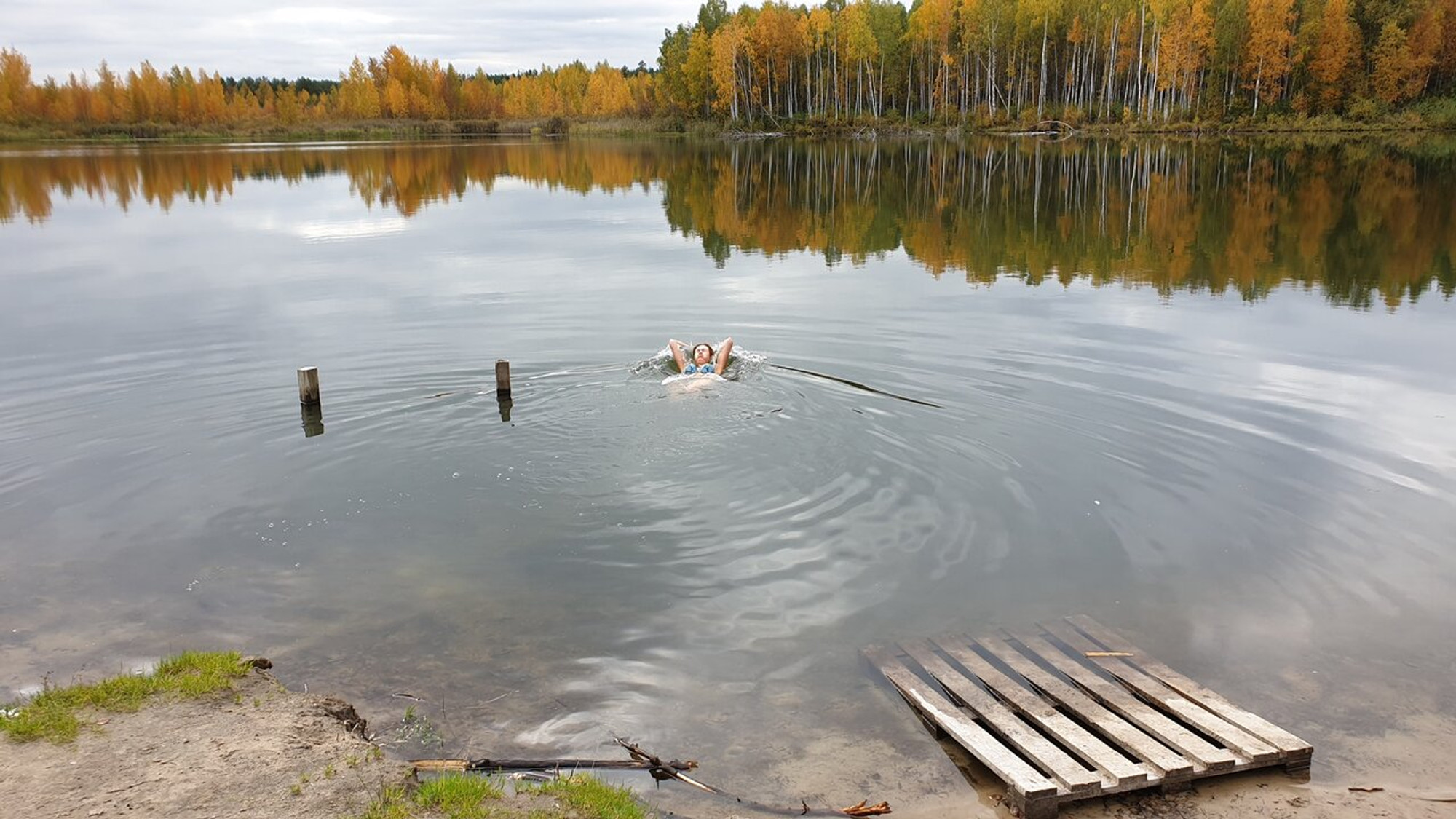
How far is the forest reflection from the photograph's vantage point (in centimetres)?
3155

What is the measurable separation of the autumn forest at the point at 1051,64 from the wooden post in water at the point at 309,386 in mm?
109996

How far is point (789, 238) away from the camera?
1521 inches

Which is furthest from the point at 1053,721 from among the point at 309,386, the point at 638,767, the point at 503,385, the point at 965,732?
the point at 309,386

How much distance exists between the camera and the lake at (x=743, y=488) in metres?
9.05

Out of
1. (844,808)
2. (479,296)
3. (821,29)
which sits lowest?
(844,808)

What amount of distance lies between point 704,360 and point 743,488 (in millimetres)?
6220

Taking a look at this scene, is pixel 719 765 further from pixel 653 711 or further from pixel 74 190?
pixel 74 190

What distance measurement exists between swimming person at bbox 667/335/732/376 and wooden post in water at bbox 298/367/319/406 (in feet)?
21.6

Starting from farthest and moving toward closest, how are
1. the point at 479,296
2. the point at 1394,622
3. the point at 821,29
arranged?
the point at 821,29
the point at 479,296
the point at 1394,622

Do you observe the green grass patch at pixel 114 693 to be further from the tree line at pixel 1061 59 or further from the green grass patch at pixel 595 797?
the tree line at pixel 1061 59

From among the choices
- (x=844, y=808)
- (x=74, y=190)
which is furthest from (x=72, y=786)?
(x=74, y=190)

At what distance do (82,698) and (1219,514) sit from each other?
1279 cm

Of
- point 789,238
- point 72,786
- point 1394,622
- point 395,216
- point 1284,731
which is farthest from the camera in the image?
point 395,216

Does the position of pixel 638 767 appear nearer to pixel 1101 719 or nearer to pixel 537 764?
pixel 537 764
